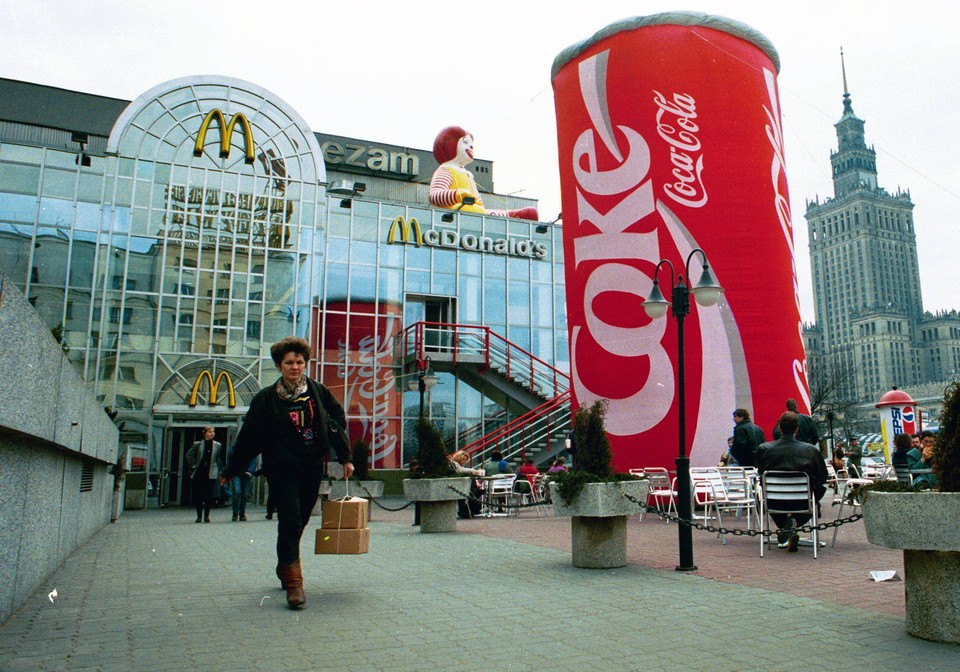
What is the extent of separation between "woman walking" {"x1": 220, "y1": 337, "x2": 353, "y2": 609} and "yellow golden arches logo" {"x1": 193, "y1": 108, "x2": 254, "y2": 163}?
19.9 metres

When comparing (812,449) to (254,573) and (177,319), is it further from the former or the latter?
(177,319)

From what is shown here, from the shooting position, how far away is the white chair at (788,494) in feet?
27.3

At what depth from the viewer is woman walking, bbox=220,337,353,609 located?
222 inches

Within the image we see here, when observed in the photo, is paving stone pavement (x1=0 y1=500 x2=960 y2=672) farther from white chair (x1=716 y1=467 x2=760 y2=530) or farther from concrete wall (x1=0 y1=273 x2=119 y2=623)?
white chair (x1=716 y1=467 x2=760 y2=530)

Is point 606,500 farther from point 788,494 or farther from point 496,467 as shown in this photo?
point 496,467

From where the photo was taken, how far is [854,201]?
155 meters

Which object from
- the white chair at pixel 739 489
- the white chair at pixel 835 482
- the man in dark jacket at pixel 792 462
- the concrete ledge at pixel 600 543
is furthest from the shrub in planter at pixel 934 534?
the white chair at pixel 739 489

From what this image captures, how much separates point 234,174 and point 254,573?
19043 millimetres

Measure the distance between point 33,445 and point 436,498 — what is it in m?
6.72

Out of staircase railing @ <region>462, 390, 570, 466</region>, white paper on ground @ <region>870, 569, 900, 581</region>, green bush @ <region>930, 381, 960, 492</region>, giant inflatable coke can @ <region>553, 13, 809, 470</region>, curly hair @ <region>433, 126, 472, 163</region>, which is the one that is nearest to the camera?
green bush @ <region>930, 381, 960, 492</region>

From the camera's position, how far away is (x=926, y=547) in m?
4.25

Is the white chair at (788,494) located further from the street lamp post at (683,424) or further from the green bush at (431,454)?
the green bush at (431,454)

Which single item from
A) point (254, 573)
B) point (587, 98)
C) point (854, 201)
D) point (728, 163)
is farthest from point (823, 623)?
point (854, 201)

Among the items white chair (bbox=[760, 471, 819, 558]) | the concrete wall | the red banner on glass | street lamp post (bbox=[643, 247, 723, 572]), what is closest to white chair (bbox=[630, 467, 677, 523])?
white chair (bbox=[760, 471, 819, 558])
